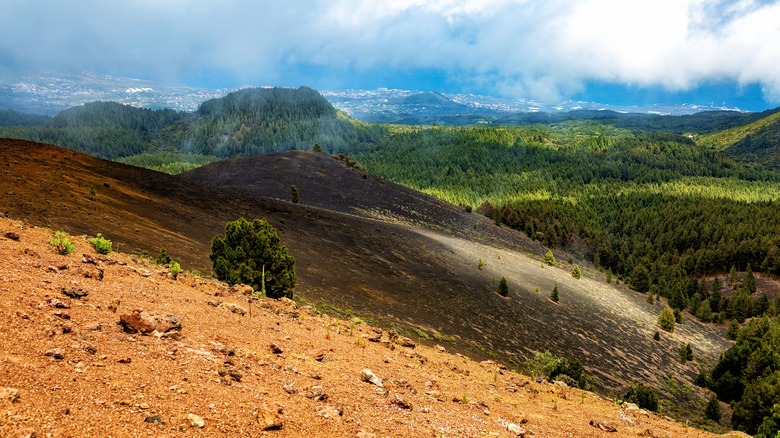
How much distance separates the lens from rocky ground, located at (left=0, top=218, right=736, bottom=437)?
22.5 ft

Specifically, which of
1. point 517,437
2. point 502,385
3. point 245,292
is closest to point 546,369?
point 502,385

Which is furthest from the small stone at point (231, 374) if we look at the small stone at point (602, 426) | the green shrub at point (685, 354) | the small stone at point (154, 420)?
the green shrub at point (685, 354)

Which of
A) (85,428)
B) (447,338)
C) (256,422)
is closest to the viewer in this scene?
(85,428)

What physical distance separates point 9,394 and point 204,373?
10.9 ft

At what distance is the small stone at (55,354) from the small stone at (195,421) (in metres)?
2.77

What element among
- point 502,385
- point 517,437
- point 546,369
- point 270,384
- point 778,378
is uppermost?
point 270,384

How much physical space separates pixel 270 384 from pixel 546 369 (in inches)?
Result: 846

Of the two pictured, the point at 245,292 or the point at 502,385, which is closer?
the point at 502,385

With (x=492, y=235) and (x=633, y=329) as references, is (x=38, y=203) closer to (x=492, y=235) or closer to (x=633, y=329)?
(x=633, y=329)

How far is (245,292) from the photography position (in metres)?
19.0

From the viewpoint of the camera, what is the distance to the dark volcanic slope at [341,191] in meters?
93.3

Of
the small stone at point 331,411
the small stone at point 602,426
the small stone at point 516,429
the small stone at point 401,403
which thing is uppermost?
the small stone at point 331,411

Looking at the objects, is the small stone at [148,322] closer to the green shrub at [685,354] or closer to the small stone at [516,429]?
the small stone at [516,429]

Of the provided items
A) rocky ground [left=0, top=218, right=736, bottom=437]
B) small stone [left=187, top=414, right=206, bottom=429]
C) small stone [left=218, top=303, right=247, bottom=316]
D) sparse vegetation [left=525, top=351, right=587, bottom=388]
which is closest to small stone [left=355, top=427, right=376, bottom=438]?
rocky ground [left=0, top=218, right=736, bottom=437]
